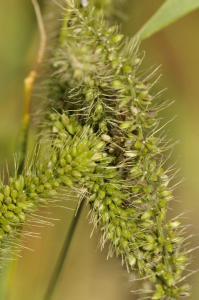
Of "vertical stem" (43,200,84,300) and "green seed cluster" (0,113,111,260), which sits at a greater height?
"green seed cluster" (0,113,111,260)

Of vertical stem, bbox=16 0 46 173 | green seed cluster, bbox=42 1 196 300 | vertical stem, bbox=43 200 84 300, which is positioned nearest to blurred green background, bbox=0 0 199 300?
vertical stem, bbox=43 200 84 300

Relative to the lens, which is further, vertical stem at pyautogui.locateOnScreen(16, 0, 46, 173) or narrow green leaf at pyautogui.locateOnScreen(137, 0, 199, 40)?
vertical stem at pyautogui.locateOnScreen(16, 0, 46, 173)

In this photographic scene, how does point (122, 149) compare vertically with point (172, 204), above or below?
above

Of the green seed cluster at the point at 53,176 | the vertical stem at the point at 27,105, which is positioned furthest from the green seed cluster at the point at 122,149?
the vertical stem at the point at 27,105

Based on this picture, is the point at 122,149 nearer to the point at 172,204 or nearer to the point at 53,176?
the point at 53,176

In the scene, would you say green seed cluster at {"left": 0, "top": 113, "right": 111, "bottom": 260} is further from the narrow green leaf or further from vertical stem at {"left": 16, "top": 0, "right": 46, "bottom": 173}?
the narrow green leaf

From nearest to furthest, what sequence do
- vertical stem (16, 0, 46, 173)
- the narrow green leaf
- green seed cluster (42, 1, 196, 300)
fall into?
green seed cluster (42, 1, 196, 300) → the narrow green leaf → vertical stem (16, 0, 46, 173)

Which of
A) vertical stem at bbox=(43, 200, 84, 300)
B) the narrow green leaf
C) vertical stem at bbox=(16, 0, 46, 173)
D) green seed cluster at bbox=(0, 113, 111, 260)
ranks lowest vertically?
vertical stem at bbox=(43, 200, 84, 300)

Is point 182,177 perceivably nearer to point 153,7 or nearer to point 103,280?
point 103,280

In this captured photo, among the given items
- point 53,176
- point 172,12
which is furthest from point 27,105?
point 172,12
